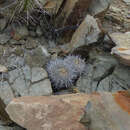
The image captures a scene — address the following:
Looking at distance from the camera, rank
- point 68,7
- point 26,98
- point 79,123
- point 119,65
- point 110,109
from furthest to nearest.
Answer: point 68,7 < point 119,65 < point 26,98 < point 79,123 < point 110,109

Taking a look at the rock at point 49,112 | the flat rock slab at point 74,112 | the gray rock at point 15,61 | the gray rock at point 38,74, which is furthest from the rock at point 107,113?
the gray rock at point 15,61

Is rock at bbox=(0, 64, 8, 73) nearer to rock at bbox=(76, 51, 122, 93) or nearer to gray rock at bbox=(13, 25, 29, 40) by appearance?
gray rock at bbox=(13, 25, 29, 40)

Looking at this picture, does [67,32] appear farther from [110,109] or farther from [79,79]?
[110,109]

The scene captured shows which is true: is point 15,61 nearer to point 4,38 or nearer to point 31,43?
point 31,43

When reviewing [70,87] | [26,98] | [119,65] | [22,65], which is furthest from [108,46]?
[26,98]

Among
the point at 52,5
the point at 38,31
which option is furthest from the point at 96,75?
the point at 52,5

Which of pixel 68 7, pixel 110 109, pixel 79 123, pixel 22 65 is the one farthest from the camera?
pixel 68 7

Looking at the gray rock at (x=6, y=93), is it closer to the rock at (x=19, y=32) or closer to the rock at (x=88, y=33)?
the rock at (x=19, y=32)
